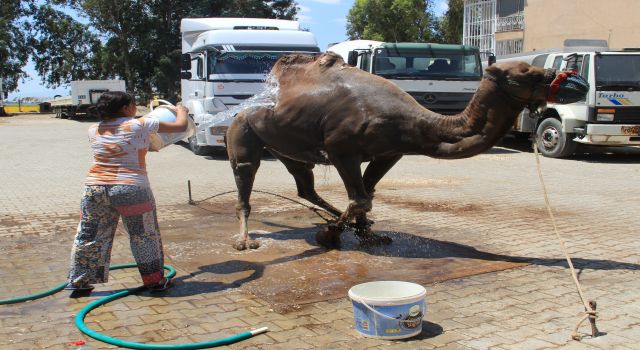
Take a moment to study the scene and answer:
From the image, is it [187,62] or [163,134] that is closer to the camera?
[163,134]

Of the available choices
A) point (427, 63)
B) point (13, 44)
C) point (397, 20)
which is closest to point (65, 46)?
point (13, 44)

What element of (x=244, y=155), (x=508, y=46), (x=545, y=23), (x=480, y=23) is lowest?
(x=244, y=155)

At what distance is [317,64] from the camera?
675cm

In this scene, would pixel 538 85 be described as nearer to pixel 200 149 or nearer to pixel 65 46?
pixel 200 149

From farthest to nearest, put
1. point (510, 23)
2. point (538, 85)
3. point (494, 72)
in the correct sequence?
point (510, 23)
point (494, 72)
point (538, 85)

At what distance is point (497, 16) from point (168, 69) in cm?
1959

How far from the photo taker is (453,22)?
148ft

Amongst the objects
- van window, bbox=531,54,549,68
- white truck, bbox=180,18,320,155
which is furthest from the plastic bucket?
van window, bbox=531,54,549,68

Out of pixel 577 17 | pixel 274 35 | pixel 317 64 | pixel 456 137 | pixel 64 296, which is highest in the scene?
pixel 577 17

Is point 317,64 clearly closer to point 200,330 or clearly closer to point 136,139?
point 136,139

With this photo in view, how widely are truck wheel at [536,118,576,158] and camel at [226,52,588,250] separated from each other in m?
10.3

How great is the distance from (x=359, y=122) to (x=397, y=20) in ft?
137

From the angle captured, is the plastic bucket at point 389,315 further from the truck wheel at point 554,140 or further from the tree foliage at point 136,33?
the tree foliage at point 136,33

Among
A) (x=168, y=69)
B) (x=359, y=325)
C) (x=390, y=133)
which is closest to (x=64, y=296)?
(x=359, y=325)
